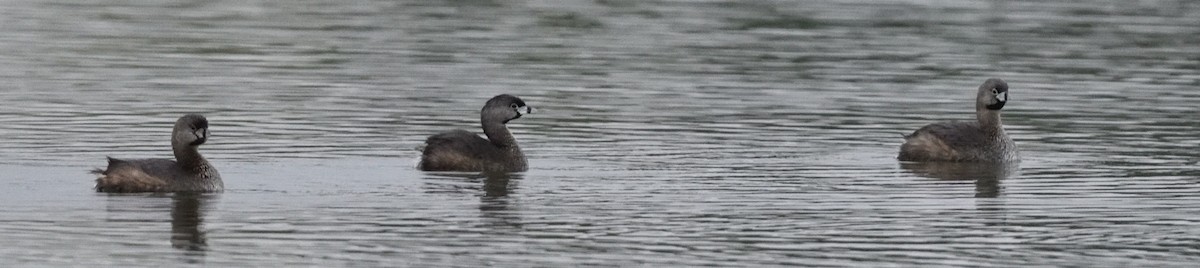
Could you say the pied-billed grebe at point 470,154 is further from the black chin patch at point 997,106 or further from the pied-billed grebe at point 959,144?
the black chin patch at point 997,106

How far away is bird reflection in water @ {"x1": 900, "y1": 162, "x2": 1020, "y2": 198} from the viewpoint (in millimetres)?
21703

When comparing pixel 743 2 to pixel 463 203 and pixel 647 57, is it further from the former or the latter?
pixel 463 203

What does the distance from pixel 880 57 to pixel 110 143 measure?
1442 centimetres

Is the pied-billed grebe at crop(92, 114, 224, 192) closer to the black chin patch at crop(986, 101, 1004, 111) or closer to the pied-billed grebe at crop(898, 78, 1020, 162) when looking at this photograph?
the pied-billed grebe at crop(898, 78, 1020, 162)

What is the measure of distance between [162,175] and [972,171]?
695 cm

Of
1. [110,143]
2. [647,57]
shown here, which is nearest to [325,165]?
[110,143]

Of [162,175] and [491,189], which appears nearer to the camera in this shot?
[162,175]

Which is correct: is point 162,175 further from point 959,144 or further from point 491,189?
point 959,144

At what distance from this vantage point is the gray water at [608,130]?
16891 millimetres

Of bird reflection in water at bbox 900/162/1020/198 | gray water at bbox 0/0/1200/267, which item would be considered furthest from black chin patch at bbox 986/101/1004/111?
bird reflection in water at bbox 900/162/1020/198

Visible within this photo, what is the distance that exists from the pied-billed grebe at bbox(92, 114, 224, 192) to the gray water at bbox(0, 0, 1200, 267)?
0.60 ft

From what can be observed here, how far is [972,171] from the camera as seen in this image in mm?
22719

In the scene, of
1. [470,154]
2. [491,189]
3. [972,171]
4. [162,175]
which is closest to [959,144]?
[972,171]

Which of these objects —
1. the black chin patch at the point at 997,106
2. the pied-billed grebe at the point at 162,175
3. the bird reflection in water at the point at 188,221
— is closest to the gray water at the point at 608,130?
the bird reflection in water at the point at 188,221
